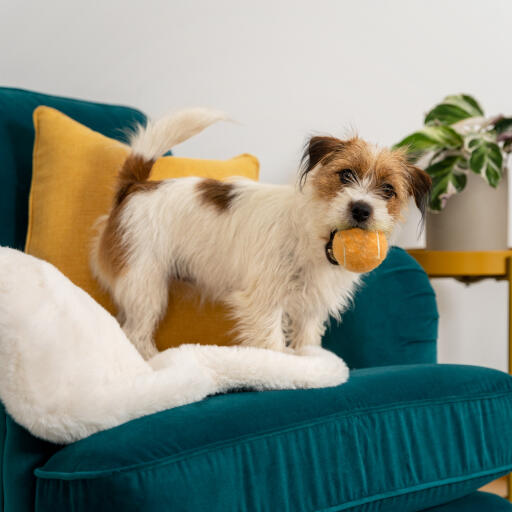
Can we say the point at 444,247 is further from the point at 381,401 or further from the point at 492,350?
the point at 381,401

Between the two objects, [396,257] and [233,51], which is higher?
[233,51]

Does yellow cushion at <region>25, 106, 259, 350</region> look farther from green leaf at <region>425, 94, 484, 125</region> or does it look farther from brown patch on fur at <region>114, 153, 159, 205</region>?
green leaf at <region>425, 94, 484, 125</region>

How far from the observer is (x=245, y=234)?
1092mm

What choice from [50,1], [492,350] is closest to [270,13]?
A: [50,1]

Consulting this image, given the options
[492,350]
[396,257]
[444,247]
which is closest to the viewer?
[396,257]

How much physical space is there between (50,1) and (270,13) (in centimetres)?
73

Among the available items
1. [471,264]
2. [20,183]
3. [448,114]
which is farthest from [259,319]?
[448,114]

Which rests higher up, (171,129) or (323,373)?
(171,129)

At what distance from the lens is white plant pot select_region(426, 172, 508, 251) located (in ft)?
5.60

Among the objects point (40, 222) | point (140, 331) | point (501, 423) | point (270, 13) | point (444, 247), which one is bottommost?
point (501, 423)

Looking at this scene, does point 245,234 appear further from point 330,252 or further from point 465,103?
point 465,103

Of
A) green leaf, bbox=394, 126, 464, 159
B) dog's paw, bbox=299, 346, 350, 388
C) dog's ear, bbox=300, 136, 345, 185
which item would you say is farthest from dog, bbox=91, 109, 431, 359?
green leaf, bbox=394, 126, 464, 159

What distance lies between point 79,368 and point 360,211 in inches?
19.3

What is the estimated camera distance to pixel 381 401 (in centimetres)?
86
